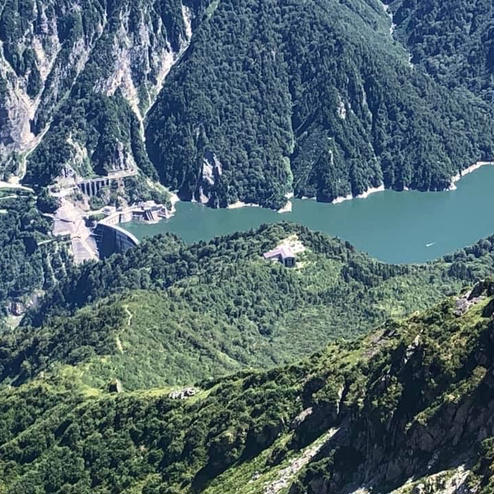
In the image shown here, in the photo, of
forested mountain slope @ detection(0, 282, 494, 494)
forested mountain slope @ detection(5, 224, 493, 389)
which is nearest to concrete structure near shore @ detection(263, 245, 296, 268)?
forested mountain slope @ detection(5, 224, 493, 389)

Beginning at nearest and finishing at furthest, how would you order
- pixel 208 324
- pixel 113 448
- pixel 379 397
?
1. pixel 379 397
2. pixel 113 448
3. pixel 208 324

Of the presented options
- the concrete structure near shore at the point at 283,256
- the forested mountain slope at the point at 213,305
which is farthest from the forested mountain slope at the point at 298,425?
the concrete structure near shore at the point at 283,256

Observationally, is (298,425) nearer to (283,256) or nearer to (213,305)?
(213,305)

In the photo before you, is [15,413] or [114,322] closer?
[15,413]

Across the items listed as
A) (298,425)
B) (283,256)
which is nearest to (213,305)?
(283,256)

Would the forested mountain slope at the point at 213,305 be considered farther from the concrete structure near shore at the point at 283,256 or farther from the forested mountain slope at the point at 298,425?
the forested mountain slope at the point at 298,425

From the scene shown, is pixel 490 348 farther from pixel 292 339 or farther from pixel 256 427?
pixel 292 339

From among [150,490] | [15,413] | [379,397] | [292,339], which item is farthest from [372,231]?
[379,397]
